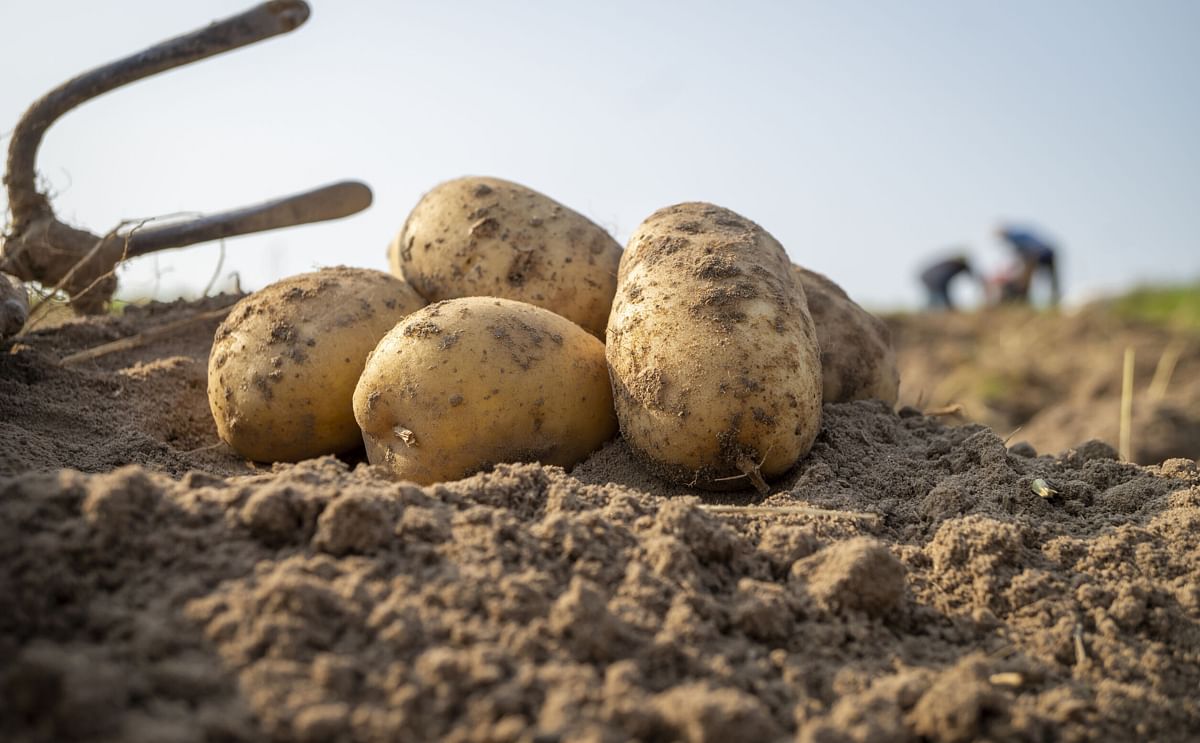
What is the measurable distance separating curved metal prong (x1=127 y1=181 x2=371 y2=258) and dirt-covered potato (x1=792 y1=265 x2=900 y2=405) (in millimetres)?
1719

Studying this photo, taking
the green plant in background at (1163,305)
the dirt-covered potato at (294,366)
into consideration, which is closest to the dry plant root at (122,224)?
the dirt-covered potato at (294,366)

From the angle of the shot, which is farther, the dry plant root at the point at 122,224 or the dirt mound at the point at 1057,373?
the dirt mound at the point at 1057,373

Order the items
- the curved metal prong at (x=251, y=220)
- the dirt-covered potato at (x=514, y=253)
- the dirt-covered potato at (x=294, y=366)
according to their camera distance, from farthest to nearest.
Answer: the curved metal prong at (x=251, y=220)
the dirt-covered potato at (x=514, y=253)
the dirt-covered potato at (x=294, y=366)

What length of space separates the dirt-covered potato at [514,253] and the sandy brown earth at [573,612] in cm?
100

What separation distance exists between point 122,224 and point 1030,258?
13.3 meters

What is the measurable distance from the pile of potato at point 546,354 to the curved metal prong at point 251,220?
64 cm

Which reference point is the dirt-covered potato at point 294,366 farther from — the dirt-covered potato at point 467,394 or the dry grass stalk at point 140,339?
the dry grass stalk at point 140,339

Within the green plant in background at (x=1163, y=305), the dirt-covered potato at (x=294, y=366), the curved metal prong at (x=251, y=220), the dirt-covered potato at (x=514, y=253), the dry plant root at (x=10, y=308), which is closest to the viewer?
the dirt-covered potato at (x=294, y=366)

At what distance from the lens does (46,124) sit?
12.0 feet

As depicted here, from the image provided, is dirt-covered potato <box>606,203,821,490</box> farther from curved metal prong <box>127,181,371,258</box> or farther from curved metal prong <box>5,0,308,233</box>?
curved metal prong <box>5,0,308,233</box>

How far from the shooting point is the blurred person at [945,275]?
1509cm

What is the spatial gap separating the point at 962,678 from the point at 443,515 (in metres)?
0.99

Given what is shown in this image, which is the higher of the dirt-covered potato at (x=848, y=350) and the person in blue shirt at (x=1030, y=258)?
the dirt-covered potato at (x=848, y=350)

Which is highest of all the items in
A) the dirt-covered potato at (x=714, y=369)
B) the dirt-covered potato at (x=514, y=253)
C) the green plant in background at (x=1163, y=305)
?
the dirt-covered potato at (x=514, y=253)
